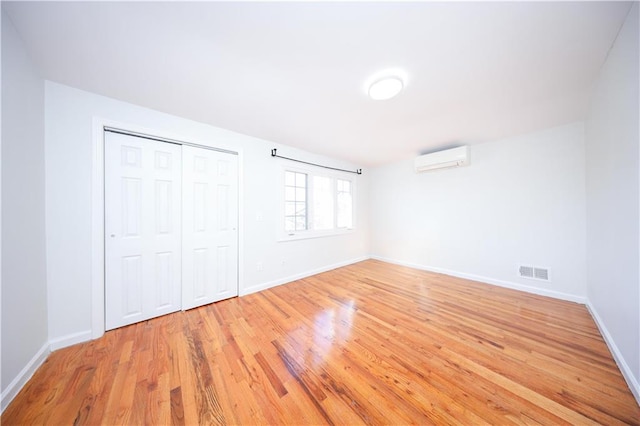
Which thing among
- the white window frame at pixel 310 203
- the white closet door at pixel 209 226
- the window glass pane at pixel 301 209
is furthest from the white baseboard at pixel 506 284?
the white closet door at pixel 209 226

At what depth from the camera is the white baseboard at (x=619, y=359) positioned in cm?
117

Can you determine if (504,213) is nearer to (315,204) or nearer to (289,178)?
(315,204)

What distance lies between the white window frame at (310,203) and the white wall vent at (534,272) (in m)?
2.74

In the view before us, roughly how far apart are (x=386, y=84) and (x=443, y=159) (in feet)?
7.24

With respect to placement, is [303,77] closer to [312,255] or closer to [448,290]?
[312,255]

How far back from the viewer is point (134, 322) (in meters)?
2.02

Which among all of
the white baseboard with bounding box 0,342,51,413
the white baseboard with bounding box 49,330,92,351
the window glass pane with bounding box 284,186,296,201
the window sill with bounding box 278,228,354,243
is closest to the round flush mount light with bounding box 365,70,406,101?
the window glass pane with bounding box 284,186,296,201

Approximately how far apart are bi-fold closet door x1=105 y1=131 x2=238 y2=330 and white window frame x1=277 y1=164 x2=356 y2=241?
2.37 ft

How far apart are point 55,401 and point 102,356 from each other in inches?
→ 16.2

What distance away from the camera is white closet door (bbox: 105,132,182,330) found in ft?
6.32

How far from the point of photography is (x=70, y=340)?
1.69m

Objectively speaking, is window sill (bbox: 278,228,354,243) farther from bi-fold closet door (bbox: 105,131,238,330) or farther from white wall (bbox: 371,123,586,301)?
white wall (bbox: 371,123,586,301)

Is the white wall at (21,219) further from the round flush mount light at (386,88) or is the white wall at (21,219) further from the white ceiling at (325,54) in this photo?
the round flush mount light at (386,88)

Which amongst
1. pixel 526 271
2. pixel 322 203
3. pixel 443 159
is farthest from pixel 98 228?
pixel 526 271
